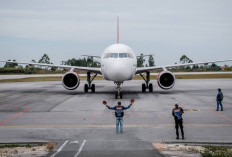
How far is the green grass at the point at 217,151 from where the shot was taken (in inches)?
395

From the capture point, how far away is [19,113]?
2008cm

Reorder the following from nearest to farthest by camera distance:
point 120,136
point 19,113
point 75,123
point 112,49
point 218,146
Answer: point 218,146
point 120,136
point 75,123
point 19,113
point 112,49

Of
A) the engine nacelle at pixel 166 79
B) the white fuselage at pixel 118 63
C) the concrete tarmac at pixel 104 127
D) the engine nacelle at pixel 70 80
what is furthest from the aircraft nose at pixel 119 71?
the engine nacelle at pixel 70 80

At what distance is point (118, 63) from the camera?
2561 cm

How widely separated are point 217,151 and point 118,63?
15797mm

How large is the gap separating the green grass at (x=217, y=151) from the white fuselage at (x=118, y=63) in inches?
576

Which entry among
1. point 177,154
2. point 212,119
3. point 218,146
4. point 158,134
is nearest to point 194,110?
point 212,119

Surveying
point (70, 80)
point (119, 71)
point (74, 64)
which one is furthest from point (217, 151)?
point (74, 64)

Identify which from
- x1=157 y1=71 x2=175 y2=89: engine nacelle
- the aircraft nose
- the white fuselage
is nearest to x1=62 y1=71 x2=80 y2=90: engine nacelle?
the white fuselage

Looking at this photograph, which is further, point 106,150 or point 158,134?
point 158,134

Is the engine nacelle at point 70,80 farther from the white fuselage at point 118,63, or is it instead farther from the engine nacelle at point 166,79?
the engine nacelle at point 166,79

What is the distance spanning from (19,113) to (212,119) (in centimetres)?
1134

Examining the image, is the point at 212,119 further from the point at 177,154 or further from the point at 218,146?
the point at 177,154

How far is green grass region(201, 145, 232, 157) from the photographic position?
395 inches
